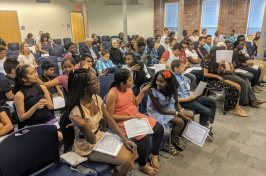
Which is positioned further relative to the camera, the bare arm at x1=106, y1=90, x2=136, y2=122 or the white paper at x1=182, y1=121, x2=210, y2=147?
the white paper at x1=182, y1=121, x2=210, y2=147

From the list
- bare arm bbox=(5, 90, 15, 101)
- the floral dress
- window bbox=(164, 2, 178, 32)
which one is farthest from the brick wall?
bare arm bbox=(5, 90, 15, 101)

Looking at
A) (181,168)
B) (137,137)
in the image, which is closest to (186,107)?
(181,168)

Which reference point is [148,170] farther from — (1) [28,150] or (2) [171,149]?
(1) [28,150]

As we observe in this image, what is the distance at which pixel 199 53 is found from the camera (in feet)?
18.6

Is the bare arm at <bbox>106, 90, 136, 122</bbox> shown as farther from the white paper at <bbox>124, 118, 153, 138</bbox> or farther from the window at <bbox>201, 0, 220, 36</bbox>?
the window at <bbox>201, 0, 220, 36</bbox>

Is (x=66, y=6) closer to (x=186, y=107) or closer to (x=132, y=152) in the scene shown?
(x=186, y=107)

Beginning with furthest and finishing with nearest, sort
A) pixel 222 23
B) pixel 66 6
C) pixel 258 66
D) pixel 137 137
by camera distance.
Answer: pixel 66 6
pixel 222 23
pixel 258 66
pixel 137 137

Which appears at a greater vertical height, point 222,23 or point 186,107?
point 222,23

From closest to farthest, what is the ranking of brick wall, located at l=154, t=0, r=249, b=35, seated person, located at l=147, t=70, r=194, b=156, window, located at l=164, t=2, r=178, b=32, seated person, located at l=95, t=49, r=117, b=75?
1. seated person, located at l=147, t=70, r=194, b=156
2. seated person, located at l=95, t=49, r=117, b=75
3. brick wall, located at l=154, t=0, r=249, b=35
4. window, located at l=164, t=2, r=178, b=32

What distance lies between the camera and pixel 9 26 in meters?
10.2

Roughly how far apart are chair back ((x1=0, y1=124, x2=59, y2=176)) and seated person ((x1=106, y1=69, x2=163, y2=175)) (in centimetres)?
71

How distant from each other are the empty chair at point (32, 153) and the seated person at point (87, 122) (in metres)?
0.17

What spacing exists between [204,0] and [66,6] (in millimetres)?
7507

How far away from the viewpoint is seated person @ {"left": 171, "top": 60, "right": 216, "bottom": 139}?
9.43ft
